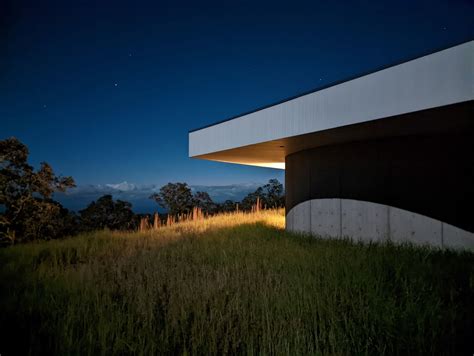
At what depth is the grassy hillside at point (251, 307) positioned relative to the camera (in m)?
2.65

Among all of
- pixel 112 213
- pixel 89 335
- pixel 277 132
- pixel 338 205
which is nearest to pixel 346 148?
pixel 338 205

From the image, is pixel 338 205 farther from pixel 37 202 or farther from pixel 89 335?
pixel 37 202

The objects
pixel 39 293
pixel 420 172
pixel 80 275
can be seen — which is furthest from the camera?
pixel 420 172

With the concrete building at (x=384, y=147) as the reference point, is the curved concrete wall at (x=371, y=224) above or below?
below

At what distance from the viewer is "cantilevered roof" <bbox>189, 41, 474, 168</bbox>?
4.01 m

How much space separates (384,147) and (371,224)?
2075mm

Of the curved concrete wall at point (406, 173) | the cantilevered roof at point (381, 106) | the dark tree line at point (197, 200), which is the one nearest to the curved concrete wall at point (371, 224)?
the curved concrete wall at point (406, 173)

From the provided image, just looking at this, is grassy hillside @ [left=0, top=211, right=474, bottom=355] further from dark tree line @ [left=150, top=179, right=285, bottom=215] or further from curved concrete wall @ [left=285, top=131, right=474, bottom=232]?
dark tree line @ [left=150, top=179, right=285, bottom=215]

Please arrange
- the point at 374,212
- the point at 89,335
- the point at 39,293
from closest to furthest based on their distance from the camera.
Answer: the point at 89,335 → the point at 39,293 → the point at 374,212

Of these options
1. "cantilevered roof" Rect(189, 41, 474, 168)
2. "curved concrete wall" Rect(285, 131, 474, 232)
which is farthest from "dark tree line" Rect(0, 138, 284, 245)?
"curved concrete wall" Rect(285, 131, 474, 232)

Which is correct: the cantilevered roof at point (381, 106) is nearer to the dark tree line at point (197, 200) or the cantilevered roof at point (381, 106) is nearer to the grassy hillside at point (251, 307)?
the grassy hillside at point (251, 307)

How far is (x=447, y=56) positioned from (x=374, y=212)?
13.8 ft

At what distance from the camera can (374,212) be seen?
7199 mm

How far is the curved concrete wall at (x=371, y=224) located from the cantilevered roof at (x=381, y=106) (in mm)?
2037
